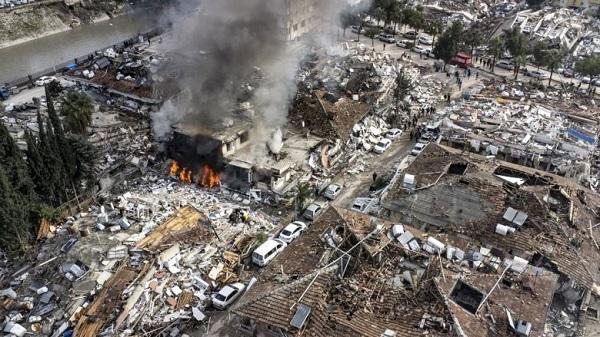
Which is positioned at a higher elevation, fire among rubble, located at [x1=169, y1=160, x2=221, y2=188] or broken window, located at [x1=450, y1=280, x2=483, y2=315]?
broken window, located at [x1=450, y1=280, x2=483, y2=315]

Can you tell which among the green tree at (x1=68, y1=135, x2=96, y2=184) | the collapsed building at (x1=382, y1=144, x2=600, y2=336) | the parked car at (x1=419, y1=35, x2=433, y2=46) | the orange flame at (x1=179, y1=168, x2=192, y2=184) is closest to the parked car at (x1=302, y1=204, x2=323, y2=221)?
the collapsed building at (x1=382, y1=144, x2=600, y2=336)

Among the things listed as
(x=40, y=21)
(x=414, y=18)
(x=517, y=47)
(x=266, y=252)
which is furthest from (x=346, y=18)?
(x=266, y=252)

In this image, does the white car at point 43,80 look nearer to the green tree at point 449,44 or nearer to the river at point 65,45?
the river at point 65,45

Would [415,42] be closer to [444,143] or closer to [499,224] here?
[444,143]

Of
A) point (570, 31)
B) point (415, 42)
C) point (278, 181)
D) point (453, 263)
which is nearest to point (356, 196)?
point (278, 181)

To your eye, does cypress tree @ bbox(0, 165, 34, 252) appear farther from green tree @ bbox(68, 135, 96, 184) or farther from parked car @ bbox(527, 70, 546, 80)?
parked car @ bbox(527, 70, 546, 80)

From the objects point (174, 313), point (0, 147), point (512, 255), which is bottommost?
point (174, 313)
